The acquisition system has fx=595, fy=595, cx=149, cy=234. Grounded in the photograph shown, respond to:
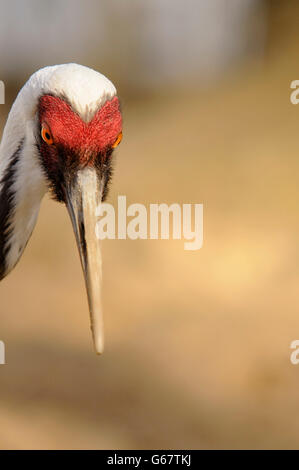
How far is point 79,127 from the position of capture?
0.89 meters

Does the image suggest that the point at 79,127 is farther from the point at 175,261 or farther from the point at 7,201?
the point at 175,261

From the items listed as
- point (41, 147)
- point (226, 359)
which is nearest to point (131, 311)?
point (226, 359)

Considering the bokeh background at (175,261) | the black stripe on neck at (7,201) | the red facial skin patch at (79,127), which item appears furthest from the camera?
the bokeh background at (175,261)

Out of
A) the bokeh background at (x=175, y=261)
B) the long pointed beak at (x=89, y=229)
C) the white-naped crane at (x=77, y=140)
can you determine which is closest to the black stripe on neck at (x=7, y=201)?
the white-naped crane at (x=77, y=140)

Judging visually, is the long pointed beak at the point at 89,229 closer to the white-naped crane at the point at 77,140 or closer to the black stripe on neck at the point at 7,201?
the white-naped crane at the point at 77,140

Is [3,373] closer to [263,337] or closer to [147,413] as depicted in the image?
[147,413]

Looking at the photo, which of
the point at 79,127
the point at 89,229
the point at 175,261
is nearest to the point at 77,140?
the point at 79,127

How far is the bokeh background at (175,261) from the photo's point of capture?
7.10ft

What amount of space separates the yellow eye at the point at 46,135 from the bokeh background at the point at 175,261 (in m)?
1.32

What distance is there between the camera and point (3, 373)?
2.31 m

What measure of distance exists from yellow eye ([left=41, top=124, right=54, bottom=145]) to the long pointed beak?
66 millimetres

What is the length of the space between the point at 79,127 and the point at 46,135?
0.07 meters

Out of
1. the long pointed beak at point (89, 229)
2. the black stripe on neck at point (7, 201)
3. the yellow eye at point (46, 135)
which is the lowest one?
the long pointed beak at point (89, 229)

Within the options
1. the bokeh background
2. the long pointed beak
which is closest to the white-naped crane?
the long pointed beak
